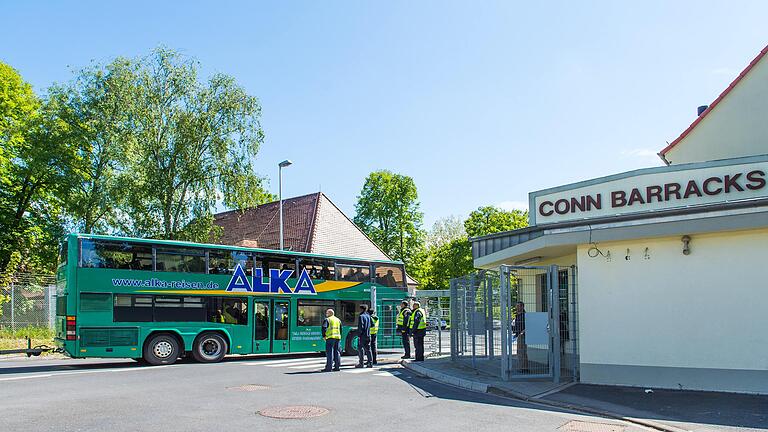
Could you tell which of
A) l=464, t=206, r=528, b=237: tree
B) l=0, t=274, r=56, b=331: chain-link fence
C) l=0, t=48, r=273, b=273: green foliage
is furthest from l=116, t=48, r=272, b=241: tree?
l=464, t=206, r=528, b=237: tree

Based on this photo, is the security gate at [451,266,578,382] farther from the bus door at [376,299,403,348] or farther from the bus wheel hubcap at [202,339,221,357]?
the bus wheel hubcap at [202,339,221,357]

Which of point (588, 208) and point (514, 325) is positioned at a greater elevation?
point (588, 208)

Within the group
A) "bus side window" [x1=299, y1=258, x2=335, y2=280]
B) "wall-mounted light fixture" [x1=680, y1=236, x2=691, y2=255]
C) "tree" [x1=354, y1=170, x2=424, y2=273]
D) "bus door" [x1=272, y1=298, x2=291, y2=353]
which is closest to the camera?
"wall-mounted light fixture" [x1=680, y1=236, x2=691, y2=255]

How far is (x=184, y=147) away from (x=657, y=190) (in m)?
24.8

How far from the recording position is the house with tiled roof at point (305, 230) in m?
38.8

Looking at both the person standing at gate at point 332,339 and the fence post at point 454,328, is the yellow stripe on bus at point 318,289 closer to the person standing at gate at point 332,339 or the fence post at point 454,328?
the person standing at gate at point 332,339

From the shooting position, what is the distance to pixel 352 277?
882 inches

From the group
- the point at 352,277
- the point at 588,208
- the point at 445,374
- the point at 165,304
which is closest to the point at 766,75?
the point at 588,208

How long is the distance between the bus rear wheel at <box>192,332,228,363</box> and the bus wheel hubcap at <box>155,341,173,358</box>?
27.6 inches

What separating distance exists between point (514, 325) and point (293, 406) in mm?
5831

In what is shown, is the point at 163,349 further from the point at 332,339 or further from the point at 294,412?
the point at 294,412

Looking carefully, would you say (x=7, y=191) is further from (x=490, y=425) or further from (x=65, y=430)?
(x=490, y=425)

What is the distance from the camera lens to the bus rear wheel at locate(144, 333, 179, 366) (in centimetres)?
1748

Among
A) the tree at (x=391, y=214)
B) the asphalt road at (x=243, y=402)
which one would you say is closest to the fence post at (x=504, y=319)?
the asphalt road at (x=243, y=402)
